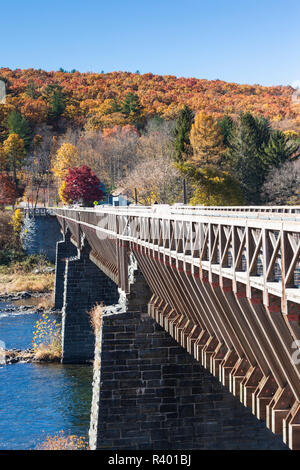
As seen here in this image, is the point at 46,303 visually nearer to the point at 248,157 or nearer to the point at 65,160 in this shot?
the point at 248,157

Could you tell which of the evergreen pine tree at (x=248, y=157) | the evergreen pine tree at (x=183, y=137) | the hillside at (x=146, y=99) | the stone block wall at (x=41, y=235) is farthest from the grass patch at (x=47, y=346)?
the hillside at (x=146, y=99)

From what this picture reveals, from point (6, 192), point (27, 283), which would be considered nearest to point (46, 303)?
point (27, 283)

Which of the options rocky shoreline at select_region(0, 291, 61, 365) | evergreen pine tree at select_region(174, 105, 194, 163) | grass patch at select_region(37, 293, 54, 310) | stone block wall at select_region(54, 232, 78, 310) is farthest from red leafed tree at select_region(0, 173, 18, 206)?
grass patch at select_region(37, 293, 54, 310)

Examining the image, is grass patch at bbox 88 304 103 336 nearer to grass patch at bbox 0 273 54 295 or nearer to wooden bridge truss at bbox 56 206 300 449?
wooden bridge truss at bbox 56 206 300 449

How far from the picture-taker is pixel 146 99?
168 m

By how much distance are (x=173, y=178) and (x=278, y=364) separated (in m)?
65.4

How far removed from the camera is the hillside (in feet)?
490

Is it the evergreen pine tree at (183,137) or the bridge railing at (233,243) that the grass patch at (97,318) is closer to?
the bridge railing at (233,243)

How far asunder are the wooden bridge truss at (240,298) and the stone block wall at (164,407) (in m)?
1.59

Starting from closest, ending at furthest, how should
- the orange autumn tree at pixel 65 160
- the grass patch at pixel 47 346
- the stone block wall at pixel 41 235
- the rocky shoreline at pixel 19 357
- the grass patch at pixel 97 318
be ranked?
the grass patch at pixel 97 318 < the rocky shoreline at pixel 19 357 < the grass patch at pixel 47 346 < the stone block wall at pixel 41 235 < the orange autumn tree at pixel 65 160

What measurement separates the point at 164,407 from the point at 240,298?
31.5ft

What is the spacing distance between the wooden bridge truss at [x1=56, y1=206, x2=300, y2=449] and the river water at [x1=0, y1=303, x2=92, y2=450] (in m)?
8.66

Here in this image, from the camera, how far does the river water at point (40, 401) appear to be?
25453 mm

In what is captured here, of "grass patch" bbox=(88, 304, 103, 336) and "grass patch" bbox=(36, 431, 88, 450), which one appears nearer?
"grass patch" bbox=(88, 304, 103, 336)
